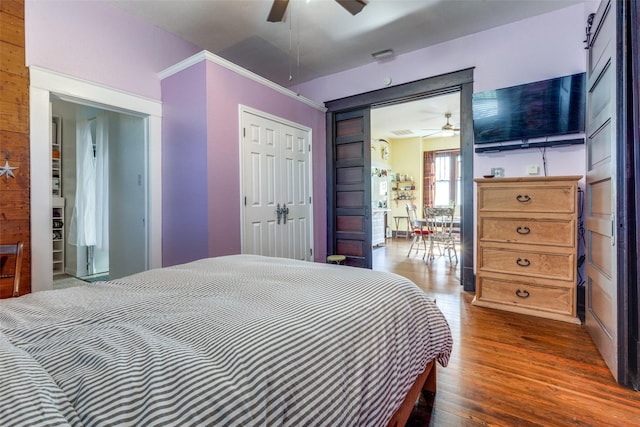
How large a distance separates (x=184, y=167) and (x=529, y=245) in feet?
11.1

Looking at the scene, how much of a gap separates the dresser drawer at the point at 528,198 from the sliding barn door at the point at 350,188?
5.46ft

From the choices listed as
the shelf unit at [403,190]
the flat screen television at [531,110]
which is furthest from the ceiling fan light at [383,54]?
the shelf unit at [403,190]

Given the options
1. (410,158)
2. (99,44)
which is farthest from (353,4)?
(410,158)

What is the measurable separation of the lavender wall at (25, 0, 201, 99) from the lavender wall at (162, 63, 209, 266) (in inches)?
11.4

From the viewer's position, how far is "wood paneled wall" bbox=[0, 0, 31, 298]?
2234 millimetres

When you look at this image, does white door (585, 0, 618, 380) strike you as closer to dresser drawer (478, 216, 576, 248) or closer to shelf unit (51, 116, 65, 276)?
dresser drawer (478, 216, 576, 248)

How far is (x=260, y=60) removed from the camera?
13.2ft

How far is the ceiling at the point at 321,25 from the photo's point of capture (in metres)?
2.86

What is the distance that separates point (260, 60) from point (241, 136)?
4.86 feet

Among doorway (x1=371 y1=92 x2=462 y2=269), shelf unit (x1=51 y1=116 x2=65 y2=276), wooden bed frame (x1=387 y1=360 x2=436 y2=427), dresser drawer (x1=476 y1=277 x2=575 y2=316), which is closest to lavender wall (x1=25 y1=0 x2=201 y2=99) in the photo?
shelf unit (x1=51 y1=116 x2=65 y2=276)

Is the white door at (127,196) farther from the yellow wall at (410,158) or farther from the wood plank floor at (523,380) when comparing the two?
the yellow wall at (410,158)

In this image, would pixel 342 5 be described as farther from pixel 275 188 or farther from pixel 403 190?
pixel 403 190

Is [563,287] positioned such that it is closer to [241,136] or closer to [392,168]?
[241,136]

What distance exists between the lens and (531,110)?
2.98 metres
